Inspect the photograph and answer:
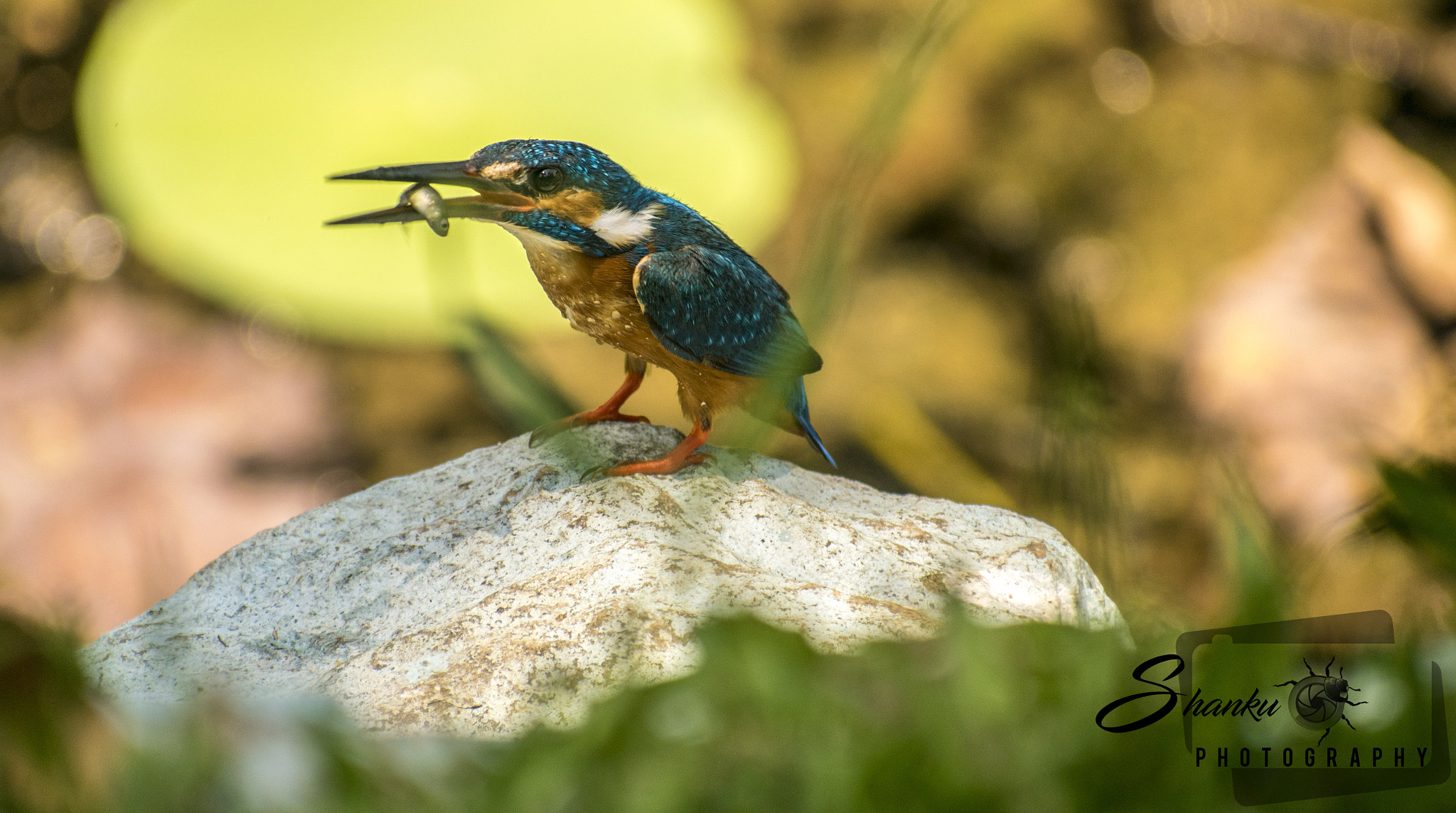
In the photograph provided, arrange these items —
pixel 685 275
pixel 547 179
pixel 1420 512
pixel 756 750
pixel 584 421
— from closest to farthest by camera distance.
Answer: pixel 756 750, pixel 1420 512, pixel 547 179, pixel 685 275, pixel 584 421

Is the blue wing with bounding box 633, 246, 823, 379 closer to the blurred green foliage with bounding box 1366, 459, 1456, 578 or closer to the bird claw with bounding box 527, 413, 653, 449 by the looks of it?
the bird claw with bounding box 527, 413, 653, 449

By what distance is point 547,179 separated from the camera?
6.68 ft

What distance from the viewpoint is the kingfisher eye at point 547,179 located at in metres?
2.03

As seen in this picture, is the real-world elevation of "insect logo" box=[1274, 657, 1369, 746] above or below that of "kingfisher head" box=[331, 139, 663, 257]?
below

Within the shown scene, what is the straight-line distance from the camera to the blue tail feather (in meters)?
2.39

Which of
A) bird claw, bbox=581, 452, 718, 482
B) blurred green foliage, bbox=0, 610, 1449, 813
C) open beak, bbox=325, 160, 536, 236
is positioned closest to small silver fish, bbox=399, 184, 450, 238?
open beak, bbox=325, 160, 536, 236

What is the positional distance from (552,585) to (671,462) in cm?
39

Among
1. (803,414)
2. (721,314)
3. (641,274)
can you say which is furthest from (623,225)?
(803,414)

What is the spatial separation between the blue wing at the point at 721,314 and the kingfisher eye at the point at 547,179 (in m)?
0.21

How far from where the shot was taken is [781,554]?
2072 millimetres

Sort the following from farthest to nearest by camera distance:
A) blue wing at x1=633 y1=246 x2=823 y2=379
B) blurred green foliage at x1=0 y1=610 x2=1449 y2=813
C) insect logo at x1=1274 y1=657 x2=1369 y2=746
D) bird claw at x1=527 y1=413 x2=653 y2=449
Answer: bird claw at x1=527 y1=413 x2=653 y2=449, blue wing at x1=633 y1=246 x2=823 y2=379, insect logo at x1=1274 y1=657 x2=1369 y2=746, blurred green foliage at x1=0 y1=610 x2=1449 y2=813

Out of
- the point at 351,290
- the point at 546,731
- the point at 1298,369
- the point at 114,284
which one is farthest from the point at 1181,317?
the point at 114,284

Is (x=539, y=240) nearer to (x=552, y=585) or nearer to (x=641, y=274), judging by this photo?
(x=641, y=274)

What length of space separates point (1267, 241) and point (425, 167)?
4.36m
